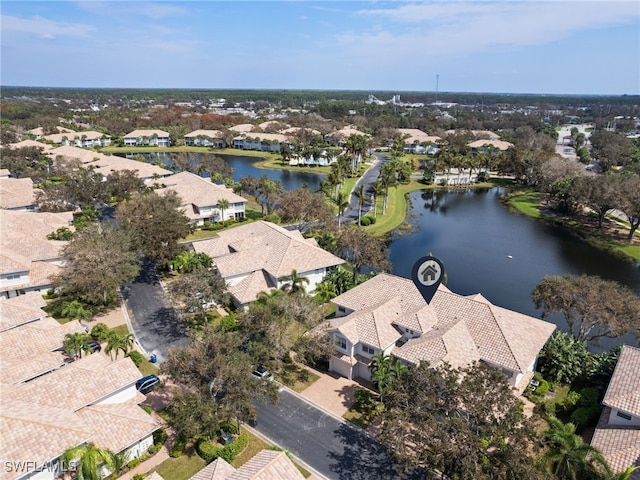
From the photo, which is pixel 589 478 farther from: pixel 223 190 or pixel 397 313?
pixel 223 190

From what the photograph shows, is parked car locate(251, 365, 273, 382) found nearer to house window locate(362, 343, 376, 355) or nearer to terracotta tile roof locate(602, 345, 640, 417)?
house window locate(362, 343, 376, 355)

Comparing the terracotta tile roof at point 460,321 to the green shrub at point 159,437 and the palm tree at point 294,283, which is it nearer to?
the palm tree at point 294,283

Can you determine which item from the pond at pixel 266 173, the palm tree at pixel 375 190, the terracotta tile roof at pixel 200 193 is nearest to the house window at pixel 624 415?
the palm tree at pixel 375 190

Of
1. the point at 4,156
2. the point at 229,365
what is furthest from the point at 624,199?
the point at 4,156

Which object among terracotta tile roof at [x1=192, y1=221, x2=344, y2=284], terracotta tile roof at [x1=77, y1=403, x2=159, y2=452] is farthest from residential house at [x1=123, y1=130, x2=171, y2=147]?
terracotta tile roof at [x1=77, y1=403, x2=159, y2=452]

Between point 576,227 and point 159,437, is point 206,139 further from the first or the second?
point 159,437
